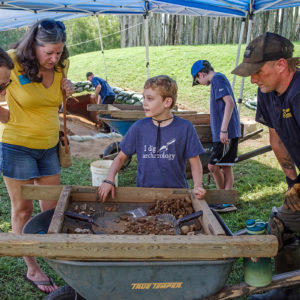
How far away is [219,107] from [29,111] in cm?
243

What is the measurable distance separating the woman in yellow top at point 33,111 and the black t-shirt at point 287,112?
140 cm

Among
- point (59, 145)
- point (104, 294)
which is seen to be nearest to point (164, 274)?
point (104, 294)

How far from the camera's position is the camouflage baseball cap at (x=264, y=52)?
218 cm

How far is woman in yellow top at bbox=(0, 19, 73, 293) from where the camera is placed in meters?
2.41

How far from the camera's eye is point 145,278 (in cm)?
171

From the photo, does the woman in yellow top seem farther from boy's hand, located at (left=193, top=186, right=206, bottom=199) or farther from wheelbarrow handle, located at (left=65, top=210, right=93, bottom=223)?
boy's hand, located at (left=193, top=186, right=206, bottom=199)

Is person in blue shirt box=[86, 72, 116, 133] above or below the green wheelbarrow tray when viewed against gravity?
below

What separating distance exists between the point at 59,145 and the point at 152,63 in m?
12.2

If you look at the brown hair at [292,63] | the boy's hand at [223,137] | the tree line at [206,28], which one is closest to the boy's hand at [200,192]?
the brown hair at [292,63]

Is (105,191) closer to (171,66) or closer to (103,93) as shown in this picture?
(103,93)

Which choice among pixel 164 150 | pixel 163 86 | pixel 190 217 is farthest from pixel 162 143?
pixel 190 217

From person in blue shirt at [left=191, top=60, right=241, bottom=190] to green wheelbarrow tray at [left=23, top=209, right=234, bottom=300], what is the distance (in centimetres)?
265

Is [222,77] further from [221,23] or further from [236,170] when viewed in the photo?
[221,23]

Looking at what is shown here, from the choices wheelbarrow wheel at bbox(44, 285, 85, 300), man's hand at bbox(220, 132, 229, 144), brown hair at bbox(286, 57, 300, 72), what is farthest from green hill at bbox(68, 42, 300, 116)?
wheelbarrow wheel at bbox(44, 285, 85, 300)
